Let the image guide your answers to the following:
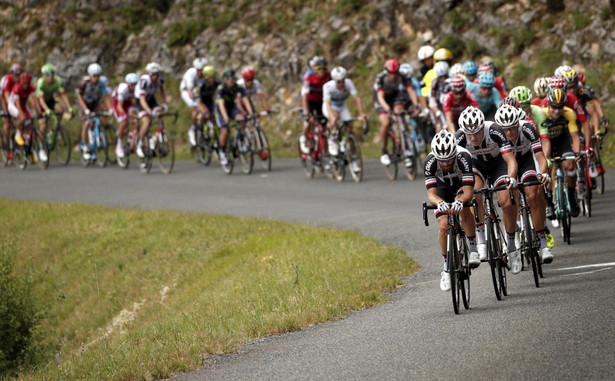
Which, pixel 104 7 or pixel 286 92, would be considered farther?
pixel 104 7

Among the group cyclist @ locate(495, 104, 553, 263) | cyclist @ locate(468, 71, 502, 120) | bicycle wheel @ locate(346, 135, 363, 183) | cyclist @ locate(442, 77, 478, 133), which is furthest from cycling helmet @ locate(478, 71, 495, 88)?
bicycle wheel @ locate(346, 135, 363, 183)

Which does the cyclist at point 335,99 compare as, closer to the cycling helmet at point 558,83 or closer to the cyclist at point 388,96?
the cyclist at point 388,96

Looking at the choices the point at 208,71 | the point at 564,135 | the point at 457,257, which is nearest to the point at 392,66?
the point at 208,71

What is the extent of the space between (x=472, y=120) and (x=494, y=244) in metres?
1.33

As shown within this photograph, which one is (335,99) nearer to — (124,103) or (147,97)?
(147,97)

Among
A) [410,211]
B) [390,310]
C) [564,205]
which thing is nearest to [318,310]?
[390,310]

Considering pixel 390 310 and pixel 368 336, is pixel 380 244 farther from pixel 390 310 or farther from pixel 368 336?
pixel 368 336

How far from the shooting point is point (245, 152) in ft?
69.5

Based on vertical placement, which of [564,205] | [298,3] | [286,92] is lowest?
→ [564,205]

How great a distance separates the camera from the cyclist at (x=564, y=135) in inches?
487

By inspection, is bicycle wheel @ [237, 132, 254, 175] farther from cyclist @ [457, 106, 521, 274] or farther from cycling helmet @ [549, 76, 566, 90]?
cyclist @ [457, 106, 521, 274]

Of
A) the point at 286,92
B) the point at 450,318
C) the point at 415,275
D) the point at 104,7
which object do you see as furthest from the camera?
the point at 104,7

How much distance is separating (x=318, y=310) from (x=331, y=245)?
3617mm

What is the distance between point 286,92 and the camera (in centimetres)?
3055
